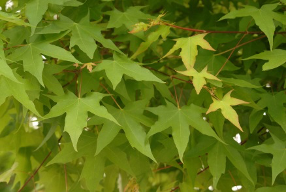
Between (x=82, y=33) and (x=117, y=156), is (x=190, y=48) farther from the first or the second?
(x=117, y=156)

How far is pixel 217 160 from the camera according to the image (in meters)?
1.40

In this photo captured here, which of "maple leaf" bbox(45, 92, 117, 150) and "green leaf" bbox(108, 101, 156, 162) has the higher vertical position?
"maple leaf" bbox(45, 92, 117, 150)

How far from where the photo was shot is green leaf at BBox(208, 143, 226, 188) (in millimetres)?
1390

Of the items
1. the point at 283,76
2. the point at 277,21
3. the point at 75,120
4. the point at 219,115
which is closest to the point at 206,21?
the point at 283,76

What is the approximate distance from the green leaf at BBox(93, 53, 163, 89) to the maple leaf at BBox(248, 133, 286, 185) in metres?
0.35

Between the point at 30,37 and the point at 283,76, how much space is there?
2.80 ft

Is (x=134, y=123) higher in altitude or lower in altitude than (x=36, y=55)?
lower

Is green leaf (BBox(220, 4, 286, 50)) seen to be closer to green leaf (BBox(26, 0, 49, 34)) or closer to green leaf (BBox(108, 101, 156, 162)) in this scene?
green leaf (BBox(108, 101, 156, 162))

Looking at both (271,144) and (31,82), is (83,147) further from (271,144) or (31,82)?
(271,144)

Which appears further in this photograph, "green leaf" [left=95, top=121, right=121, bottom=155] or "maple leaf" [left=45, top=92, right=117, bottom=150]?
"green leaf" [left=95, top=121, right=121, bottom=155]

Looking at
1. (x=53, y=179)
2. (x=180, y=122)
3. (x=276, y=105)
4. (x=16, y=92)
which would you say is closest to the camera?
(x=16, y=92)

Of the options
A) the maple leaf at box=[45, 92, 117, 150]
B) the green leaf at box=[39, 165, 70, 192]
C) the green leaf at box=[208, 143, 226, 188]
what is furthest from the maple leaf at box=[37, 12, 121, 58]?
the green leaf at box=[39, 165, 70, 192]

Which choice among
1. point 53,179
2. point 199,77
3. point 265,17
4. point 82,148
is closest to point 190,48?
point 199,77

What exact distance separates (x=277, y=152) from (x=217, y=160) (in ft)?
0.56
